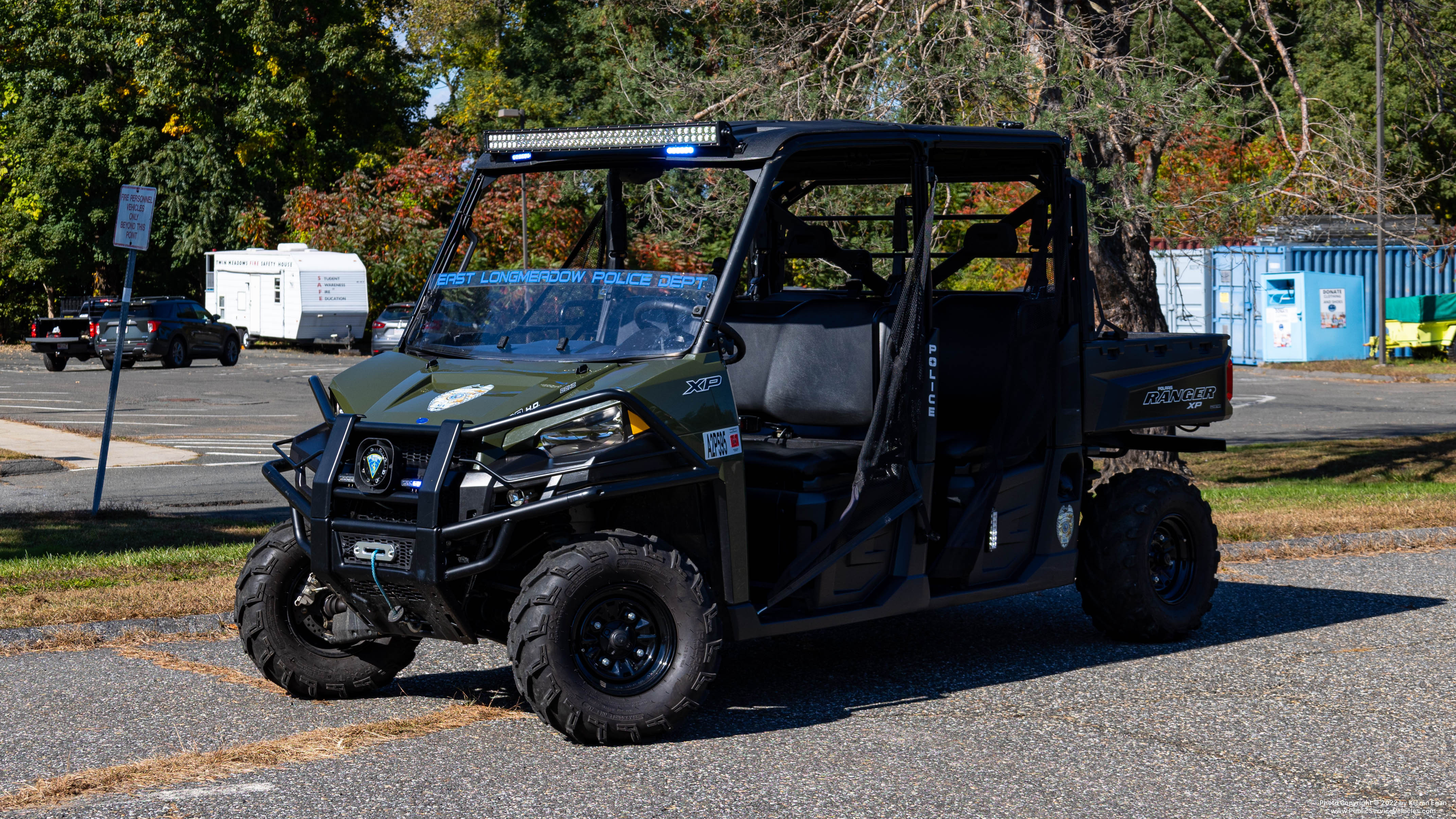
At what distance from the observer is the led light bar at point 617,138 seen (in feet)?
21.1

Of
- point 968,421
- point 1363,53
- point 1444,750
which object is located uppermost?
point 1363,53

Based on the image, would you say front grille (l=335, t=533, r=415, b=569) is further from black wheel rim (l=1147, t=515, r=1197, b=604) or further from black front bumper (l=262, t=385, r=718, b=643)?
black wheel rim (l=1147, t=515, r=1197, b=604)

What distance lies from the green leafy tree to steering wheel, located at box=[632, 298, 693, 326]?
4730 centimetres

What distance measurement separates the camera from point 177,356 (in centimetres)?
3897

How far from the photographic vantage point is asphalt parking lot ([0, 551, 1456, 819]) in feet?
17.1

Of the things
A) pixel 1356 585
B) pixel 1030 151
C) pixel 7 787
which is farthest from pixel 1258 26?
pixel 7 787

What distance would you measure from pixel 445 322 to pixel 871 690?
2.43 m

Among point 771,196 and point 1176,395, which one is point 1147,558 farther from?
point 771,196

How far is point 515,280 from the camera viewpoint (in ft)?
21.9

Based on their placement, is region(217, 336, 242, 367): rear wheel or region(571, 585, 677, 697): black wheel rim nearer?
region(571, 585, 677, 697): black wheel rim

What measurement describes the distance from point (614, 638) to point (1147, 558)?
127 inches

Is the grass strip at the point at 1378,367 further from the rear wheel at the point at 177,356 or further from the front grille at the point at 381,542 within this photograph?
the front grille at the point at 381,542

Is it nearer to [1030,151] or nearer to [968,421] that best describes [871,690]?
[968,421]

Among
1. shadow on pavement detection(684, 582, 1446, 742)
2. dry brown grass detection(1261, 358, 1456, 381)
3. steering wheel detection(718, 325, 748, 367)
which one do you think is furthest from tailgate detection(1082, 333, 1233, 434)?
dry brown grass detection(1261, 358, 1456, 381)
